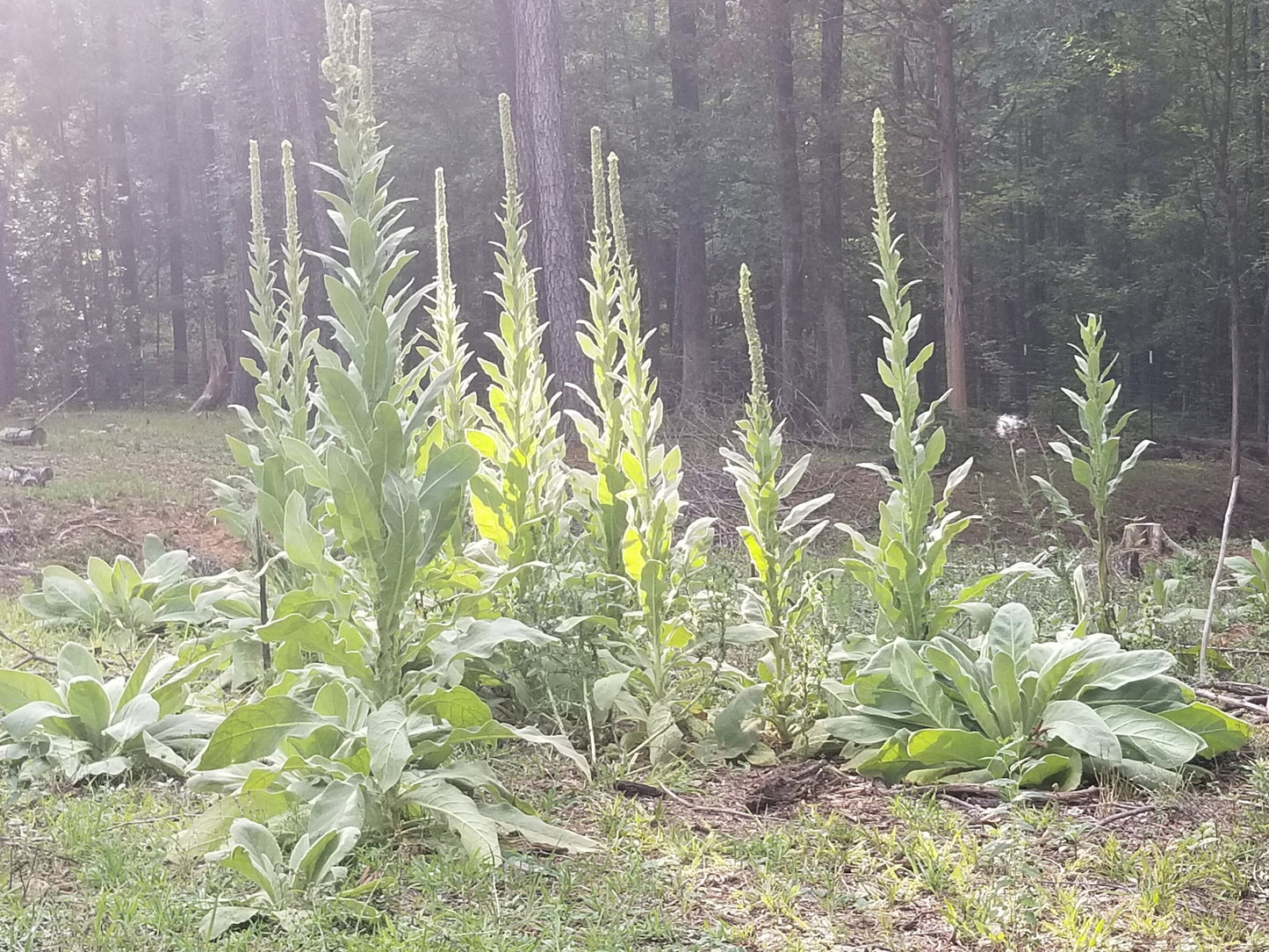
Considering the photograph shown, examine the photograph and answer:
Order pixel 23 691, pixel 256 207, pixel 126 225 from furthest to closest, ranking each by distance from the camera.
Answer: pixel 126 225 → pixel 256 207 → pixel 23 691

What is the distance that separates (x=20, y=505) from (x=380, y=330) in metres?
6.99

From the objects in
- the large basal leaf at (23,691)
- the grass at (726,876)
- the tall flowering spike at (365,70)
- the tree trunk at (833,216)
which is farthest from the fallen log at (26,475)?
the tree trunk at (833,216)

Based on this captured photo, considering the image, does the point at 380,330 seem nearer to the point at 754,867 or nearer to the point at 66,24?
the point at 754,867

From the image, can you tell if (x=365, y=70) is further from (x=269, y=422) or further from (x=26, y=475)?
(x=26, y=475)

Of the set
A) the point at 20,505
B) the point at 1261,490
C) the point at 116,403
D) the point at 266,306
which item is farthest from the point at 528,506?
the point at 116,403

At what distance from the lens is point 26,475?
31.7ft

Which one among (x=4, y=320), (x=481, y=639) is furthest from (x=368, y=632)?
(x=4, y=320)

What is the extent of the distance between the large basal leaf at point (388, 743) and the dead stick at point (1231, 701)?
2468 mm

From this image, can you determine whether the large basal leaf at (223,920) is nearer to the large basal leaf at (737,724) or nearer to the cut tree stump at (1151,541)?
the large basal leaf at (737,724)

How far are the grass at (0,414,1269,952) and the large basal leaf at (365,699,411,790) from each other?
0.61 ft

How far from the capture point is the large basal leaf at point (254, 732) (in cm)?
265

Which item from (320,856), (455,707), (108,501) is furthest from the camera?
(108,501)

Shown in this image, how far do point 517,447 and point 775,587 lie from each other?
A: 40.8 inches

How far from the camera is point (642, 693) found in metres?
3.55
